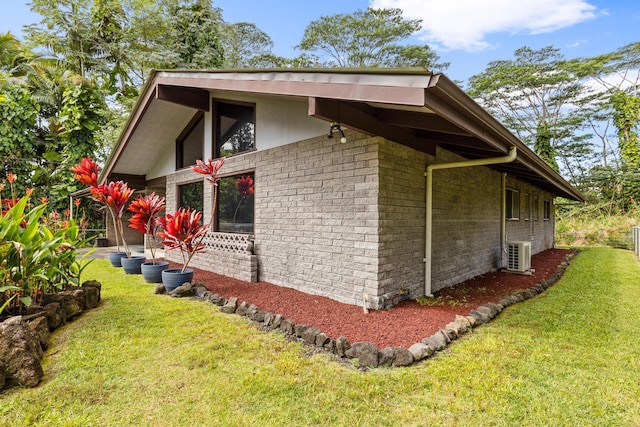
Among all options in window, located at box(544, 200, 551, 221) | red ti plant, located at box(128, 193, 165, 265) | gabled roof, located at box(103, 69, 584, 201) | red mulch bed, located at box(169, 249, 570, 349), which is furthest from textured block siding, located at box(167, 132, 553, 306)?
window, located at box(544, 200, 551, 221)

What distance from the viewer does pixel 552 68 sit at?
21.3m

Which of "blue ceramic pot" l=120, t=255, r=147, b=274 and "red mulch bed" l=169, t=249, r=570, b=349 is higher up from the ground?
"blue ceramic pot" l=120, t=255, r=147, b=274

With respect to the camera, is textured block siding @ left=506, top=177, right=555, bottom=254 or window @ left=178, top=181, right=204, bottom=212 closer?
window @ left=178, top=181, right=204, bottom=212

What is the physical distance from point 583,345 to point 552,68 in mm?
24690

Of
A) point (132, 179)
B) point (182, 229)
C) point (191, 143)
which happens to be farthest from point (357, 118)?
point (132, 179)

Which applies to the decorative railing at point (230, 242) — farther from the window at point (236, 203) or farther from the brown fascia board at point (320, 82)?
the brown fascia board at point (320, 82)

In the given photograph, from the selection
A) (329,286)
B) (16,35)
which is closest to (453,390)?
(329,286)

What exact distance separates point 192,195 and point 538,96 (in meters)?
25.4

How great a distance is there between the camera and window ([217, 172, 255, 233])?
635cm

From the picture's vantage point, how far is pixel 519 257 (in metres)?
7.23

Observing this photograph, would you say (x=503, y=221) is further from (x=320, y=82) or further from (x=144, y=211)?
(x=144, y=211)

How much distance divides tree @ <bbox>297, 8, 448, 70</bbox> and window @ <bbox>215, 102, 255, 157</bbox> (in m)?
14.3

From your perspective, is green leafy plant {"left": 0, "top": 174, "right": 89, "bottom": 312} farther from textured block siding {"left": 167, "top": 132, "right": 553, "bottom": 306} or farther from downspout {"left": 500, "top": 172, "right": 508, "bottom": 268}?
downspout {"left": 500, "top": 172, "right": 508, "bottom": 268}

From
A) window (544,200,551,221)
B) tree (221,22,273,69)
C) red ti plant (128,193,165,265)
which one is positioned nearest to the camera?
red ti plant (128,193,165,265)
